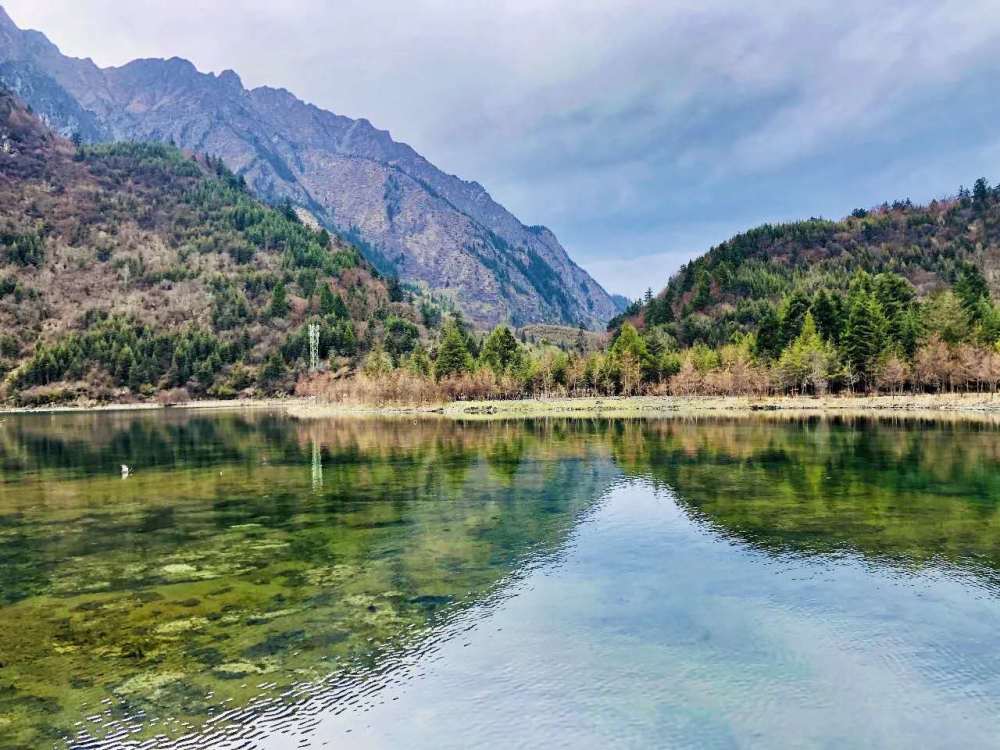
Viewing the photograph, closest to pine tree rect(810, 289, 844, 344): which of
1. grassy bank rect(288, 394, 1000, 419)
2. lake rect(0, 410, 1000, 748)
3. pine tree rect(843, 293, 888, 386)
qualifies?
pine tree rect(843, 293, 888, 386)

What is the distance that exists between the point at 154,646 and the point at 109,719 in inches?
185

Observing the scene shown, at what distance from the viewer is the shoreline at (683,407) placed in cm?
12031

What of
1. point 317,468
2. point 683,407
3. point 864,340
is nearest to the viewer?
point 317,468

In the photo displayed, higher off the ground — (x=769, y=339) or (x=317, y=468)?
(x=769, y=339)

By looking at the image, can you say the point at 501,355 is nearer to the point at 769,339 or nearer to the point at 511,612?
the point at 769,339

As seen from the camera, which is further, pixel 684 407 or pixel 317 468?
pixel 684 407

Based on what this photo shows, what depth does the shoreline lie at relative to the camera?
12031 centimetres

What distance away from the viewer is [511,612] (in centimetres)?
2383

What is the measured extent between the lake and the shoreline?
77.0 m

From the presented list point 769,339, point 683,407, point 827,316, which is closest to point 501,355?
point 683,407

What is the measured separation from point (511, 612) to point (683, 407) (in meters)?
129

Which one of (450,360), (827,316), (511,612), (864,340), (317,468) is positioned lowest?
(511,612)

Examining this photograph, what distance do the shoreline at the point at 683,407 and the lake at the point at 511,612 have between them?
3032 inches

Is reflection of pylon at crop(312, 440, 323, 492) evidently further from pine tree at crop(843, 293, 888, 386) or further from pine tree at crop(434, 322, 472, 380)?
pine tree at crop(843, 293, 888, 386)
